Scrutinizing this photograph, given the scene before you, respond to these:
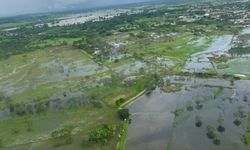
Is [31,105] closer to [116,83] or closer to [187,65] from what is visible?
[116,83]

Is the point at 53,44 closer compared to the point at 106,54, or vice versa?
the point at 106,54

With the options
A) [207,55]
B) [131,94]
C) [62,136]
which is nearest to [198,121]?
[131,94]

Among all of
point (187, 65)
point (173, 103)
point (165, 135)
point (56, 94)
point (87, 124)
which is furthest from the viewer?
point (187, 65)

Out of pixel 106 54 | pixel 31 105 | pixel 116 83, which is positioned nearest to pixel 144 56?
pixel 106 54

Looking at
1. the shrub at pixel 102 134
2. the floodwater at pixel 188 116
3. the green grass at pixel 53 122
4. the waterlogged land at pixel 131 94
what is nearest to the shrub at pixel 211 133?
the waterlogged land at pixel 131 94

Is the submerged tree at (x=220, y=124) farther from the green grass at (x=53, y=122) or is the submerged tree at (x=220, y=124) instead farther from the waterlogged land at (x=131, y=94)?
the green grass at (x=53, y=122)

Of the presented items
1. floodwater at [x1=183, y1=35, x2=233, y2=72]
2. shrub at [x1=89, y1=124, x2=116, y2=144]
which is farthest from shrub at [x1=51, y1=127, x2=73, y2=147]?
floodwater at [x1=183, y1=35, x2=233, y2=72]

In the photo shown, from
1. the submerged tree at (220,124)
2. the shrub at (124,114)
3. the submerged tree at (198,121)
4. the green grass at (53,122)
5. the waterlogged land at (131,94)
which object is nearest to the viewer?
the submerged tree at (220,124)
